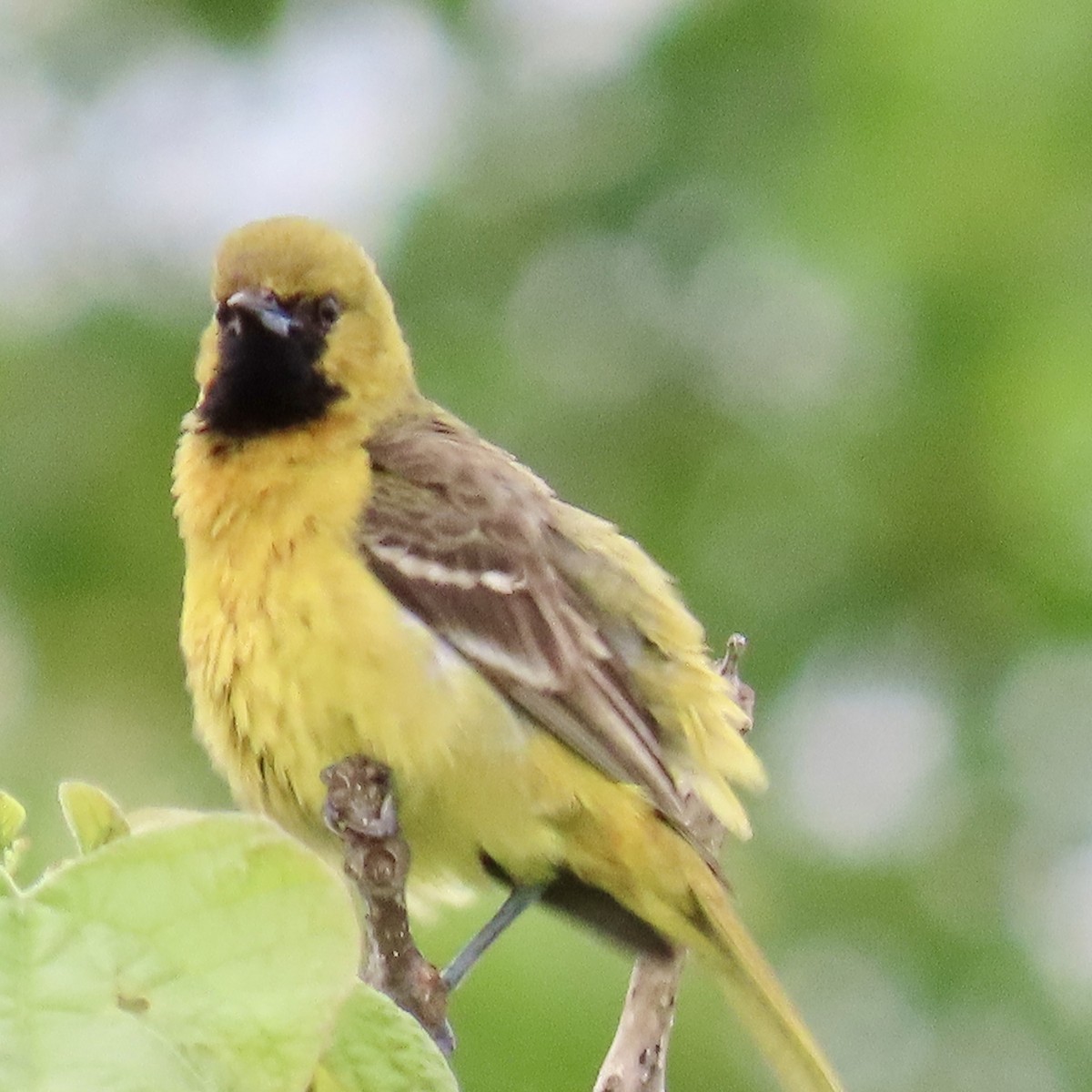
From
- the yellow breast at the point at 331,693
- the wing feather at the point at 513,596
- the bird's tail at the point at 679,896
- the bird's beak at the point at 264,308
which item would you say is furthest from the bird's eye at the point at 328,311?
the bird's tail at the point at 679,896

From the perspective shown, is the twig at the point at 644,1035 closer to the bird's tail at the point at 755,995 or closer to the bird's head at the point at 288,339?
the bird's tail at the point at 755,995

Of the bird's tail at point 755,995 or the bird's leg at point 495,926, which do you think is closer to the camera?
the bird's tail at point 755,995

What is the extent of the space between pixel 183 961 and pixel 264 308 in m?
2.41

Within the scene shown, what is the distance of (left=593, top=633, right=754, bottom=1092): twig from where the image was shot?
2.84m

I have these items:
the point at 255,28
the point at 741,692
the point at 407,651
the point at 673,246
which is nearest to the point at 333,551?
the point at 407,651

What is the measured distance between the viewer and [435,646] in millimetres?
3367

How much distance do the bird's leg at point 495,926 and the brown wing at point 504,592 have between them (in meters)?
0.30

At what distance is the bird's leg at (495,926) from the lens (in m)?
3.47

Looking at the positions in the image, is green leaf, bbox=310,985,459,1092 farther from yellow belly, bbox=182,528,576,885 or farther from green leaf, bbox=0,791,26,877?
yellow belly, bbox=182,528,576,885

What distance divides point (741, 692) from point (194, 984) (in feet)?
7.88

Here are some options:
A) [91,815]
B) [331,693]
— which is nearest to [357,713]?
[331,693]

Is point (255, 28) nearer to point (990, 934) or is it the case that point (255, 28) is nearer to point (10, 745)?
point (10, 745)

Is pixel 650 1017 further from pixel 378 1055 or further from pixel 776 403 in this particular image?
pixel 776 403

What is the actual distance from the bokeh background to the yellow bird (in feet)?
6.33
